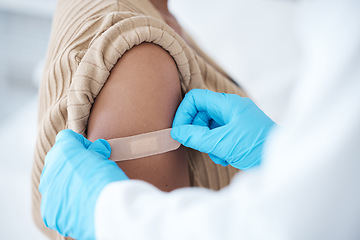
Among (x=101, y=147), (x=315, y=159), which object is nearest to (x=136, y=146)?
(x=101, y=147)

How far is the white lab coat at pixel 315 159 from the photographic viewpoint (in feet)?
1.18

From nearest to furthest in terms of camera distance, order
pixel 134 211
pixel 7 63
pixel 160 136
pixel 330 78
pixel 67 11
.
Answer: pixel 330 78, pixel 134 211, pixel 160 136, pixel 67 11, pixel 7 63

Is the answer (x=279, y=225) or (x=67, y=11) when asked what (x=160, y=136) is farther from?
(x=67, y=11)

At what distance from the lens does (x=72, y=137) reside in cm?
66

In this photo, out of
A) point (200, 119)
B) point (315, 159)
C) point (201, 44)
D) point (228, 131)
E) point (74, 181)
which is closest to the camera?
point (315, 159)

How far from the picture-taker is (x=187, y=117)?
781 millimetres

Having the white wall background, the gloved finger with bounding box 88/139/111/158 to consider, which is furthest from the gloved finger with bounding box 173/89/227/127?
the white wall background

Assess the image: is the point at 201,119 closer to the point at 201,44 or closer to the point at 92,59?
the point at 92,59

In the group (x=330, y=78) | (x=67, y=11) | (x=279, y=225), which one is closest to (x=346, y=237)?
(x=279, y=225)

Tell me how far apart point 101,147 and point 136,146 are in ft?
0.27

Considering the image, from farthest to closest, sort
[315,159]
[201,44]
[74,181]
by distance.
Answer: [201,44], [74,181], [315,159]

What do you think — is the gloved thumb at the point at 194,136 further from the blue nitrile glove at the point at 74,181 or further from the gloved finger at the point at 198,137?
the blue nitrile glove at the point at 74,181

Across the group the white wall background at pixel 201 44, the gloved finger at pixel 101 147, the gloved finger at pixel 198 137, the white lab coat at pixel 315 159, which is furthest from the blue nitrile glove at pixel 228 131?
the white wall background at pixel 201 44

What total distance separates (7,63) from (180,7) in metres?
1.36
